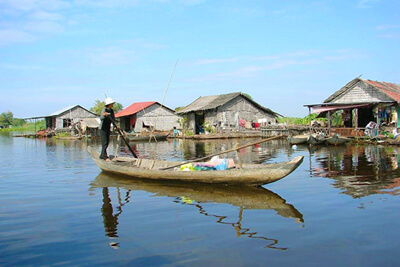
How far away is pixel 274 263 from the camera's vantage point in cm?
354

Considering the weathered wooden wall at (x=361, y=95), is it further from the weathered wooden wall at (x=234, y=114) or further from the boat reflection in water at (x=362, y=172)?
the weathered wooden wall at (x=234, y=114)

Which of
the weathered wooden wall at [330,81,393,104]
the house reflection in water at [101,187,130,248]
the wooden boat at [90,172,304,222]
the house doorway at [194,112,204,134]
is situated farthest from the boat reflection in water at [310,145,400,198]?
the house doorway at [194,112,204,134]

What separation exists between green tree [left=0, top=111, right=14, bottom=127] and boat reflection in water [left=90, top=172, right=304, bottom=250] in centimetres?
7293

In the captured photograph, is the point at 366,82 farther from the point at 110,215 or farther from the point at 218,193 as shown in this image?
the point at 110,215

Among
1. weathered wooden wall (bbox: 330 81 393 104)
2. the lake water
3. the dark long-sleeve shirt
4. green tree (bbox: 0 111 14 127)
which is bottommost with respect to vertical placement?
the lake water

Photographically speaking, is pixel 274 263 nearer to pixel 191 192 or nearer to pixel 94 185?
pixel 191 192

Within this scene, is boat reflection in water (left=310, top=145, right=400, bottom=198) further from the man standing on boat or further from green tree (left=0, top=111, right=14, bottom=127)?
green tree (left=0, top=111, right=14, bottom=127)

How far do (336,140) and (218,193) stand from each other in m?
12.3

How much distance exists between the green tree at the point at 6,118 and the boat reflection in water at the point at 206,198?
239 feet

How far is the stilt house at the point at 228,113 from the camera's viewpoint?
26708 mm

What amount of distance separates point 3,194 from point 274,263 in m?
5.93

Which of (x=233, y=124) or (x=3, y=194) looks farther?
(x=233, y=124)

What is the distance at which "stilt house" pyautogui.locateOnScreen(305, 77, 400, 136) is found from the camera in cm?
1814

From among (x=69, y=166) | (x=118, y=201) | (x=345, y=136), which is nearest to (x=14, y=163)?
(x=69, y=166)
